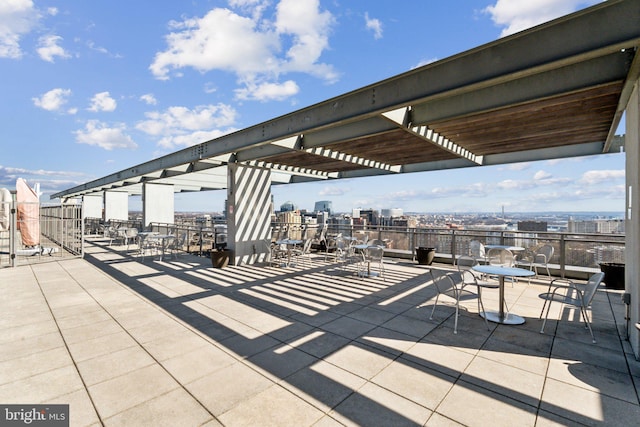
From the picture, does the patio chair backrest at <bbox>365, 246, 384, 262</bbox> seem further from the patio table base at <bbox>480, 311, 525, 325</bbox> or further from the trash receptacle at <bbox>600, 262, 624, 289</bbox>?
the trash receptacle at <bbox>600, 262, 624, 289</bbox>

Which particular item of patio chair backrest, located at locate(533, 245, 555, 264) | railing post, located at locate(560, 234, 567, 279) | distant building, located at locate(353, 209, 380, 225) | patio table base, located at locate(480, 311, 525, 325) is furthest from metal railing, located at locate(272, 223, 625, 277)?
patio table base, located at locate(480, 311, 525, 325)

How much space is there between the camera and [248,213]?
8.42 m

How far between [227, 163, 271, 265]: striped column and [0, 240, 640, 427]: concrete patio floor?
2879mm

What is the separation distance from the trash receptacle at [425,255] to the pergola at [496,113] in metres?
2.46

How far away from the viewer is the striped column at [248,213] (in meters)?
8.18

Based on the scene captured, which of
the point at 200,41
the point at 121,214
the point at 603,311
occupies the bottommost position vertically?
the point at 603,311

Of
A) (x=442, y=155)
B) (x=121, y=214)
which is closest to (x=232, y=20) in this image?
(x=442, y=155)

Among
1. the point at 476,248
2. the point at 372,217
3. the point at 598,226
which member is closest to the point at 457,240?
the point at 476,248

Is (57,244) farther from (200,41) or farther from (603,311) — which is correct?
(603,311)

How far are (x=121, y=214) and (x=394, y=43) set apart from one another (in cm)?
2095

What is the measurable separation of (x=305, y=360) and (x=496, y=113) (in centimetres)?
428

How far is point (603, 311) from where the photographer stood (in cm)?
455

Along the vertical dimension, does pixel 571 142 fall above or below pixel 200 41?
below

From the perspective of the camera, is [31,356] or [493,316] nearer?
[31,356]
